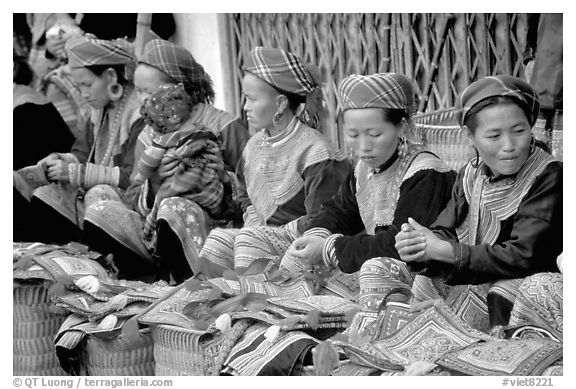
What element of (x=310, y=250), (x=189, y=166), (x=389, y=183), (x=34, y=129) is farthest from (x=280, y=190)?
(x=34, y=129)

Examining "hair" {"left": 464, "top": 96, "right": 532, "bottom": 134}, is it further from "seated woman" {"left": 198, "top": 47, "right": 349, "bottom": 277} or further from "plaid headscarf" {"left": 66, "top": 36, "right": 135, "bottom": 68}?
"plaid headscarf" {"left": 66, "top": 36, "right": 135, "bottom": 68}

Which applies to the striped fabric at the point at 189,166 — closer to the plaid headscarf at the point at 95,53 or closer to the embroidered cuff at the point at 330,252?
the plaid headscarf at the point at 95,53

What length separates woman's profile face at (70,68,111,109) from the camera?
20.8ft

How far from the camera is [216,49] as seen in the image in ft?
26.5

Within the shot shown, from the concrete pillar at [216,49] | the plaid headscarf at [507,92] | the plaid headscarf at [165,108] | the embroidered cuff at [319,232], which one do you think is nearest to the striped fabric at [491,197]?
the plaid headscarf at [507,92]

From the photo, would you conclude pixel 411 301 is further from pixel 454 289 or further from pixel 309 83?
pixel 309 83

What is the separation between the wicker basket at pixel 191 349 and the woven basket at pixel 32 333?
80cm

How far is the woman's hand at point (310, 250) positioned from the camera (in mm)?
4539

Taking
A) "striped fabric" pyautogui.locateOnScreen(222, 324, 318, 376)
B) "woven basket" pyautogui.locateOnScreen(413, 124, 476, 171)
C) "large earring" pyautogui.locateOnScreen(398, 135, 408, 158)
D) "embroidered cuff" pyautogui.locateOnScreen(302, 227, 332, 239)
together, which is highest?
"large earring" pyautogui.locateOnScreen(398, 135, 408, 158)

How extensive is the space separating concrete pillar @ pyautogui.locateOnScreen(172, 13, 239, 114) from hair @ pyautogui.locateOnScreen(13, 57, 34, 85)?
125cm

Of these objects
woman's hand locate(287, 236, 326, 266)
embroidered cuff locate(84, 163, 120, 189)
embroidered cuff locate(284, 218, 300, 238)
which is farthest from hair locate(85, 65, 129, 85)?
woman's hand locate(287, 236, 326, 266)

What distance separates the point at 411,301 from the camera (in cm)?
388

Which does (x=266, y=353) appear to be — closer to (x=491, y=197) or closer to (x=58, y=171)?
(x=491, y=197)
